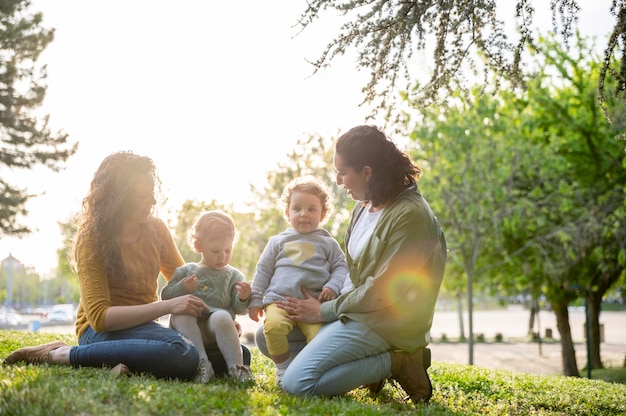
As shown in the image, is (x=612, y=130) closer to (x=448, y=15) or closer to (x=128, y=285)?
(x=448, y=15)

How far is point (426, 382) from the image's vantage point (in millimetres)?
5328

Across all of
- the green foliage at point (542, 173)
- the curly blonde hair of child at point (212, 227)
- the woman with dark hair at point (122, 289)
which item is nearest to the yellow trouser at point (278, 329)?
the woman with dark hair at point (122, 289)

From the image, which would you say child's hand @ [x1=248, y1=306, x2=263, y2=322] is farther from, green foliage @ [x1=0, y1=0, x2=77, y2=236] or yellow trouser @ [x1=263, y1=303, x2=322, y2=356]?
green foliage @ [x1=0, y1=0, x2=77, y2=236]

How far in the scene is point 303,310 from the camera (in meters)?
5.36

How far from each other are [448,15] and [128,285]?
155 inches

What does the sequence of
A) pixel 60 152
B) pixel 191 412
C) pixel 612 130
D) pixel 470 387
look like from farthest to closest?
pixel 60 152 → pixel 612 130 → pixel 470 387 → pixel 191 412

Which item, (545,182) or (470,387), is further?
(545,182)

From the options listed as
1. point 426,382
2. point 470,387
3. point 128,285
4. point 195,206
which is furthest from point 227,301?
point 195,206

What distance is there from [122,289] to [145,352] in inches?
25.5

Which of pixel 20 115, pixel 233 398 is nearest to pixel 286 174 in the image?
pixel 20 115

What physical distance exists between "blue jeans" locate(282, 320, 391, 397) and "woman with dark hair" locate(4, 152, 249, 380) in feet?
2.69

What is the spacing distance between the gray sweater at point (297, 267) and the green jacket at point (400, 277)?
1.55 ft

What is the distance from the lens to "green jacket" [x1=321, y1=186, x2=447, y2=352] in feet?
16.2

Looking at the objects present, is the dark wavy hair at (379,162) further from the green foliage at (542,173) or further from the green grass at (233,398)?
the green foliage at (542,173)
